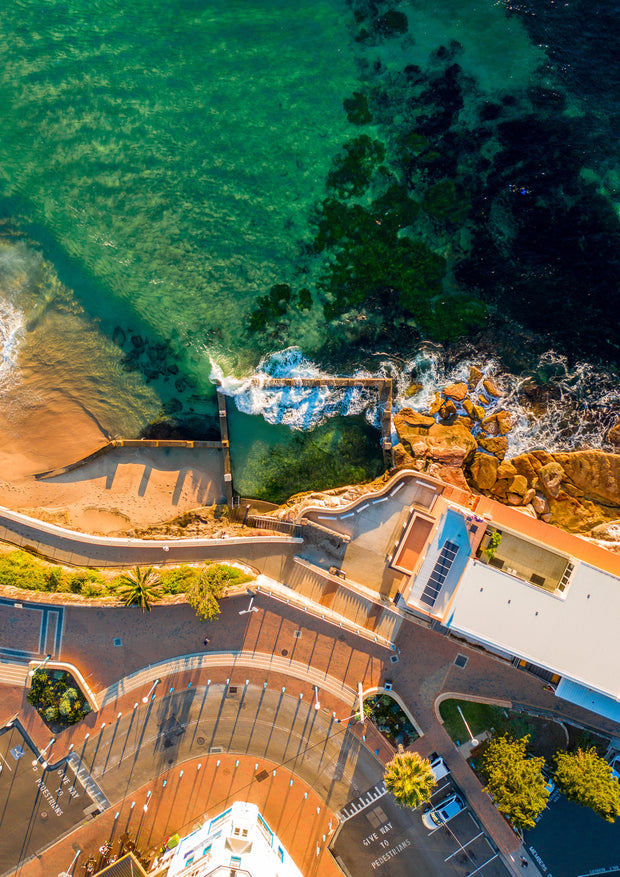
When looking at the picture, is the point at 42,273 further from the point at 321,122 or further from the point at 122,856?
the point at 122,856

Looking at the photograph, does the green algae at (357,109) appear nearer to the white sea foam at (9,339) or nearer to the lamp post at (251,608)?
the white sea foam at (9,339)

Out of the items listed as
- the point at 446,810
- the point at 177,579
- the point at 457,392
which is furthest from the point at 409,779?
the point at 457,392

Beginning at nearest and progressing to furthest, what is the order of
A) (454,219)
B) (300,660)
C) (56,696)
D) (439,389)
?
(56,696)
(300,660)
(454,219)
(439,389)

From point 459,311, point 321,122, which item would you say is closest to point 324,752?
point 459,311

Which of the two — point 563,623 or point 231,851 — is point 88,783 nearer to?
point 231,851

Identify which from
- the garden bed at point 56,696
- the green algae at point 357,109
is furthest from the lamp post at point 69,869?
the green algae at point 357,109

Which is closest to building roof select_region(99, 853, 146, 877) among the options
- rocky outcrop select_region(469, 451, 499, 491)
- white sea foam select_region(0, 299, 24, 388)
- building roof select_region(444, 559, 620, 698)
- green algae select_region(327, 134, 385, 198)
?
building roof select_region(444, 559, 620, 698)

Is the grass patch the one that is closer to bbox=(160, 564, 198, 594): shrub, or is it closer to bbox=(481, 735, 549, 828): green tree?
bbox=(481, 735, 549, 828): green tree
